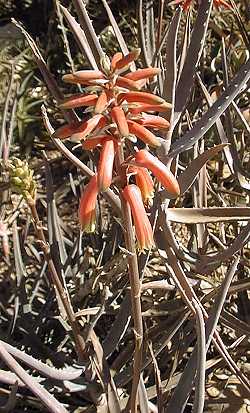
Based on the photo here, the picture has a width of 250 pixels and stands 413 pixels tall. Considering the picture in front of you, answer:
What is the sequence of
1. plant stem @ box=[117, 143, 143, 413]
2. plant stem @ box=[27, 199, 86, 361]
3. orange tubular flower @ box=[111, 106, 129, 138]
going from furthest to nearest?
plant stem @ box=[27, 199, 86, 361], plant stem @ box=[117, 143, 143, 413], orange tubular flower @ box=[111, 106, 129, 138]

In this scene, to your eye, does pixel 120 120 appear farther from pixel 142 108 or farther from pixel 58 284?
pixel 58 284

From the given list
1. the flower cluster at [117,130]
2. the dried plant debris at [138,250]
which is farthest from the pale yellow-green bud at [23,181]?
→ the flower cluster at [117,130]

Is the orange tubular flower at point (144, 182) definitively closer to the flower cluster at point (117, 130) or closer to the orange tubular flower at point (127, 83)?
the flower cluster at point (117, 130)

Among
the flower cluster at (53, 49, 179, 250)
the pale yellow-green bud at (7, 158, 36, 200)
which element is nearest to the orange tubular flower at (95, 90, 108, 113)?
the flower cluster at (53, 49, 179, 250)

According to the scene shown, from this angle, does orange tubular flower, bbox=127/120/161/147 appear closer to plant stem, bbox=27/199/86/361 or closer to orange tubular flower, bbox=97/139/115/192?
orange tubular flower, bbox=97/139/115/192

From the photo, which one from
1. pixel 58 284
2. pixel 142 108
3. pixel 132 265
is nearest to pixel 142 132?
pixel 142 108

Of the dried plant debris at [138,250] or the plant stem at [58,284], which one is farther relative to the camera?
the plant stem at [58,284]

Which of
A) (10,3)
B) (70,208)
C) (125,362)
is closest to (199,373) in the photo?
(125,362)
